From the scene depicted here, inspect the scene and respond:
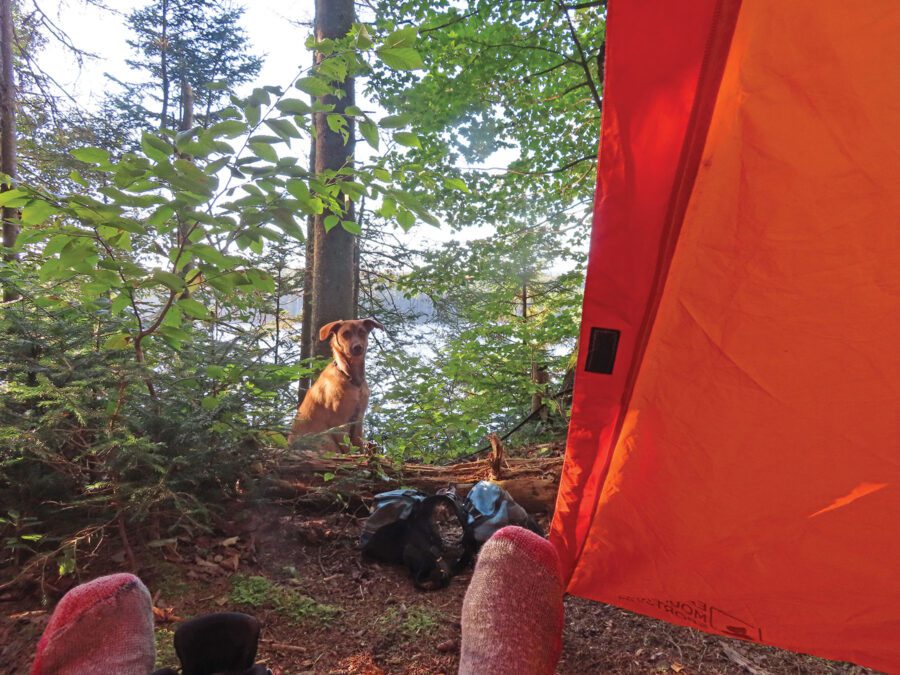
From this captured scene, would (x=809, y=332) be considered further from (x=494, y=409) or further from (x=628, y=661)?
(x=494, y=409)

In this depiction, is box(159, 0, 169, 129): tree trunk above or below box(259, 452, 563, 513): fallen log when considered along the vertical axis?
above

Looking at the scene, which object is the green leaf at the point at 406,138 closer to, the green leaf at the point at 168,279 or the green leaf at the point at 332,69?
the green leaf at the point at 332,69

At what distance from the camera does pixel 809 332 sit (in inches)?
41.2

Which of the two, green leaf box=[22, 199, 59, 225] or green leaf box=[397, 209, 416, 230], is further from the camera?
green leaf box=[397, 209, 416, 230]

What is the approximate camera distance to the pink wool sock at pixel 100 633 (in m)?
1.20

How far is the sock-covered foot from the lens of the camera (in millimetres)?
1247

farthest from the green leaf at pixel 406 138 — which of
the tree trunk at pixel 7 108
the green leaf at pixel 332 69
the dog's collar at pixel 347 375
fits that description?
the tree trunk at pixel 7 108

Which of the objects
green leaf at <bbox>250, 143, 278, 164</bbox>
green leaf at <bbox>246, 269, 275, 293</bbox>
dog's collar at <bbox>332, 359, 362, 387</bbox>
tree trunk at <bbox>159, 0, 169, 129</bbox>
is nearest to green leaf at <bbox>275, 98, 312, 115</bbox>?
green leaf at <bbox>250, 143, 278, 164</bbox>

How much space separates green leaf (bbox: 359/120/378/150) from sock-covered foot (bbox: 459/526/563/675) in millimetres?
1668

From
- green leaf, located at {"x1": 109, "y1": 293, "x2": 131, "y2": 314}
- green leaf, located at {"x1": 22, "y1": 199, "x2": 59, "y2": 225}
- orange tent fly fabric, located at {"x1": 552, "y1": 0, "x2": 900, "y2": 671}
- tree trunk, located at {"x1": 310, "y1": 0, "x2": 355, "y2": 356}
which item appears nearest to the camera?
orange tent fly fabric, located at {"x1": 552, "y1": 0, "x2": 900, "y2": 671}

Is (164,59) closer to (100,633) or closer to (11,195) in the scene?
(11,195)

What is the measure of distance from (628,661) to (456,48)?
501cm

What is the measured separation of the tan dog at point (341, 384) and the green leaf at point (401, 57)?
300cm

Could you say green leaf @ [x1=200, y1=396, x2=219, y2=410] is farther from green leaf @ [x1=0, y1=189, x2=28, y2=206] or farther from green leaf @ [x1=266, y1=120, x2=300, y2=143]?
green leaf @ [x1=266, y1=120, x2=300, y2=143]
